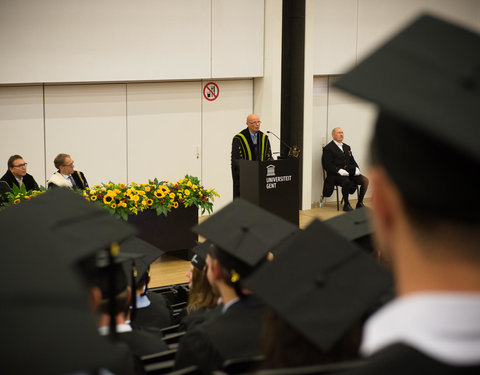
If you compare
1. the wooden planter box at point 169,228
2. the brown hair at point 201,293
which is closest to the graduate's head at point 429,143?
the brown hair at point 201,293

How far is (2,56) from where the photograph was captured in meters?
9.01

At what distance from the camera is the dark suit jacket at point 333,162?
11820mm

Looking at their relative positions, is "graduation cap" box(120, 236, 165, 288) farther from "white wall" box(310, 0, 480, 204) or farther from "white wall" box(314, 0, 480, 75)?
"white wall" box(314, 0, 480, 75)

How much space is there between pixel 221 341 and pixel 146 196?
5.04 m

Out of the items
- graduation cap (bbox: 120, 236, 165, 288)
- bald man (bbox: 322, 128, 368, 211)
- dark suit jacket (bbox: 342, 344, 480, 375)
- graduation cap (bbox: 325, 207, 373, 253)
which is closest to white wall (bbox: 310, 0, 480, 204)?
bald man (bbox: 322, 128, 368, 211)

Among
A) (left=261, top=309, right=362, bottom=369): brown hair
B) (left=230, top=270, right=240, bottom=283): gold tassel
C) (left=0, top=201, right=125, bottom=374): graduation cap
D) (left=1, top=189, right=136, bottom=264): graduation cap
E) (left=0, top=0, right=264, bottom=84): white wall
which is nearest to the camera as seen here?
(left=0, top=201, right=125, bottom=374): graduation cap

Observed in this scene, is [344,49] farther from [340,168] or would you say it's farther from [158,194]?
[158,194]

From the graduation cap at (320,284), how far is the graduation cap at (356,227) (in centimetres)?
118

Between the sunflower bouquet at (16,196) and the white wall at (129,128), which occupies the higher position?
the white wall at (129,128)

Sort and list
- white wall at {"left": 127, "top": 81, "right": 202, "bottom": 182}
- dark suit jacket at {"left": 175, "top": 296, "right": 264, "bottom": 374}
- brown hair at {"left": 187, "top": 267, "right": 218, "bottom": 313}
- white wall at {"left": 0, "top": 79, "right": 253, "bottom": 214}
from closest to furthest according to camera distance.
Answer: dark suit jacket at {"left": 175, "top": 296, "right": 264, "bottom": 374} < brown hair at {"left": 187, "top": 267, "right": 218, "bottom": 313} < white wall at {"left": 0, "top": 79, "right": 253, "bottom": 214} < white wall at {"left": 127, "top": 81, "right": 202, "bottom": 182}

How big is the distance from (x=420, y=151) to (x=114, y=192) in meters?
6.92

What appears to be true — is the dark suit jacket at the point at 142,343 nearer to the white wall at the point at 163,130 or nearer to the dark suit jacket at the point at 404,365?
the dark suit jacket at the point at 404,365

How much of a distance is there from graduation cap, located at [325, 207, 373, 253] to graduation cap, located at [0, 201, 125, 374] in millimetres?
2377

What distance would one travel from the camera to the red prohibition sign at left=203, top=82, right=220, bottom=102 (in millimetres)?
11164
